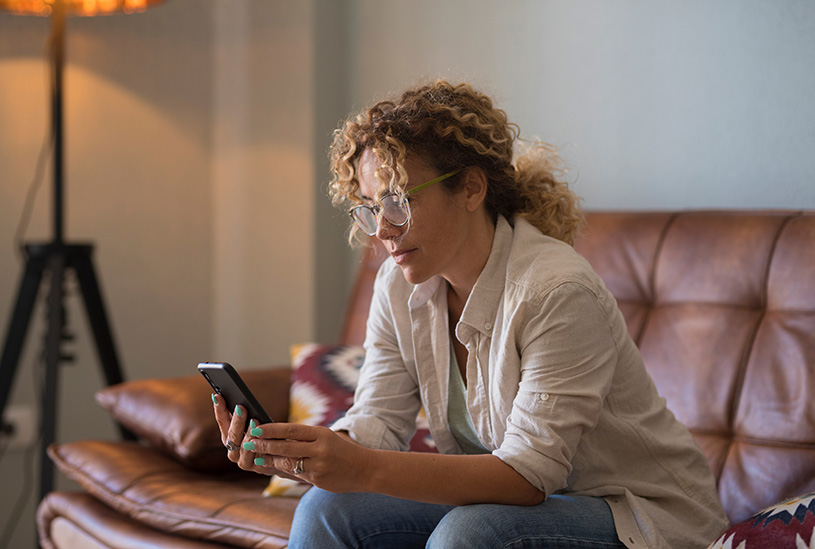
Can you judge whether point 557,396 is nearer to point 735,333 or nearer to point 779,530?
point 779,530

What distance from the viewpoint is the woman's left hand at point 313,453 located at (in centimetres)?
107

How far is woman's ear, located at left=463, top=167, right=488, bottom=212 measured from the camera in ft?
4.16

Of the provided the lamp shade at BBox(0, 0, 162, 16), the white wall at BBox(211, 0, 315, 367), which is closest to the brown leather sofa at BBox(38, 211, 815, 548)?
the white wall at BBox(211, 0, 315, 367)

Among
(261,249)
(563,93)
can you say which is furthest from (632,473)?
(261,249)

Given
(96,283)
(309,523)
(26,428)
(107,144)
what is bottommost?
(26,428)

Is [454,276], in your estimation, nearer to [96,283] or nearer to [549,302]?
[549,302]

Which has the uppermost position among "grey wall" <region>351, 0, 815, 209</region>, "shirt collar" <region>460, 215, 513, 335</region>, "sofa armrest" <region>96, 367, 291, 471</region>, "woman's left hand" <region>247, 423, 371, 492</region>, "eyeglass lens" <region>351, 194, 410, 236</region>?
"grey wall" <region>351, 0, 815, 209</region>

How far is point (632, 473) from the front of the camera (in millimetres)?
1218

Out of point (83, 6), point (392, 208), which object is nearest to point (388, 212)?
point (392, 208)

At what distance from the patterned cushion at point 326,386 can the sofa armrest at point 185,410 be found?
0.06 meters

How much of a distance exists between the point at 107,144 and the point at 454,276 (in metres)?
1.65

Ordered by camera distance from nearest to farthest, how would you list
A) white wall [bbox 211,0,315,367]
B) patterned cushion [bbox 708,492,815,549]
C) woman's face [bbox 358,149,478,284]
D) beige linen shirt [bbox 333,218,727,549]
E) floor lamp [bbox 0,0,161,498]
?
1. patterned cushion [bbox 708,492,815,549]
2. beige linen shirt [bbox 333,218,727,549]
3. woman's face [bbox 358,149,478,284]
4. floor lamp [bbox 0,0,161,498]
5. white wall [bbox 211,0,315,367]

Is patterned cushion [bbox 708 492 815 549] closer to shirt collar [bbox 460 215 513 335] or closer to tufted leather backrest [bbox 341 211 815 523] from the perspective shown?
tufted leather backrest [bbox 341 211 815 523]

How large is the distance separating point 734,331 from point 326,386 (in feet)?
2.62
